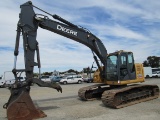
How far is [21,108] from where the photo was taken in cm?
1098

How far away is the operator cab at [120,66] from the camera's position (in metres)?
15.3

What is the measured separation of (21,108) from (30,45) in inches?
121

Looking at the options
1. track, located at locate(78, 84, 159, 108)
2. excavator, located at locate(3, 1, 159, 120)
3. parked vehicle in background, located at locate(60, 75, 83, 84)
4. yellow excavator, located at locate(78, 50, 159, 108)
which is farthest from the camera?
parked vehicle in background, located at locate(60, 75, 83, 84)

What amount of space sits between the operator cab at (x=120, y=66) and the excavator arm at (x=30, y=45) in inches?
54.1

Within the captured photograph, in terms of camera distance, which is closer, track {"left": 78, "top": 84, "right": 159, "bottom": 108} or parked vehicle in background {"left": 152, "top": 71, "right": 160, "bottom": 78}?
track {"left": 78, "top": 84, "right": 159, "bottom": 108}

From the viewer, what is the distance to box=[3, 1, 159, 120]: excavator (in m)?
11.3

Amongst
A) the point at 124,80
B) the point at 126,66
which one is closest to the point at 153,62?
the point at 126,66

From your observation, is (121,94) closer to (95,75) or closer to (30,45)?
(95,75)

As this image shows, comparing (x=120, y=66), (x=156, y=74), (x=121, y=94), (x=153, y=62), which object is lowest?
(x=121, y=94)

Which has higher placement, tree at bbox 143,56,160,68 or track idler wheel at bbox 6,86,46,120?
tree at bbox 143,56,160,68

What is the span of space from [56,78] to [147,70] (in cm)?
2165

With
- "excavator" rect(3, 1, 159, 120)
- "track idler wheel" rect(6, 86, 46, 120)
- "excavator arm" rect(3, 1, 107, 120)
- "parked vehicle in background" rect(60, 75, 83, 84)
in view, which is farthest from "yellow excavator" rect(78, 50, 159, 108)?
"parked vehicle in background" rect(60, 75, 83, 84)

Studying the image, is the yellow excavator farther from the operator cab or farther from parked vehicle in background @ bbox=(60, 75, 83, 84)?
parked vehicle in background @ bbox=(60, 75, 83, 84)

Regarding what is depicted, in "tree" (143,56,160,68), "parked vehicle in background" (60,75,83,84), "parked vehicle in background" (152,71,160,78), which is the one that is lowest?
"parked vehicle in background" (60,75,83,84)
